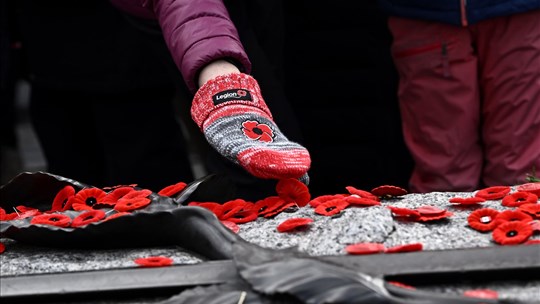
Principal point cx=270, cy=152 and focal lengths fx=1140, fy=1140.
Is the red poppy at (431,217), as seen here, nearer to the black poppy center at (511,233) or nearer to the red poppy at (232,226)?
the black poppy center at (511,233)

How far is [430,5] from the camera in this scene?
3.31 m

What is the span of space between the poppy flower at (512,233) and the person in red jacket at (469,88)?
1.10 meters

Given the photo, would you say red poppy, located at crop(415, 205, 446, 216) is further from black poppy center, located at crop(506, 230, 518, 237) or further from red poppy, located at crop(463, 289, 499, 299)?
red poppy, located at crop(463, 289, 499, 299)

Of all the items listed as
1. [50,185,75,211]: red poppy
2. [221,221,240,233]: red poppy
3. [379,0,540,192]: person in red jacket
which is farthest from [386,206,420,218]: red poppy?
[379,0,540,192]: person in red jacket

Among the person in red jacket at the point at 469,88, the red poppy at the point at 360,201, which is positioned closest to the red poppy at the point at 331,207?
the red poppy at the point at 360,201

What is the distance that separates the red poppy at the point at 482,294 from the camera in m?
1.80

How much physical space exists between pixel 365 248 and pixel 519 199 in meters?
0.48

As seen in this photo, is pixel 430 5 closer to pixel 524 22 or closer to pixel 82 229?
pixel 524 22

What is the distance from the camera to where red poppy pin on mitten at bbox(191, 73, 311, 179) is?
2232mm

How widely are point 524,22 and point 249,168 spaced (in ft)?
4.38

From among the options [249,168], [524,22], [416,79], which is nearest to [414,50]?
[416,79]

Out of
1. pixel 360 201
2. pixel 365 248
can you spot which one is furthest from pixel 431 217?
pixel 365 248

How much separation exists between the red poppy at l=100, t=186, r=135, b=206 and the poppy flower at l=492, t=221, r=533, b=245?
2.60 feet

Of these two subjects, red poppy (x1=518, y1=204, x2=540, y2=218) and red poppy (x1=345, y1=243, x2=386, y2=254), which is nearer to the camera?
red poppy (x1=345, y1=243, x2=386, y2=254)
